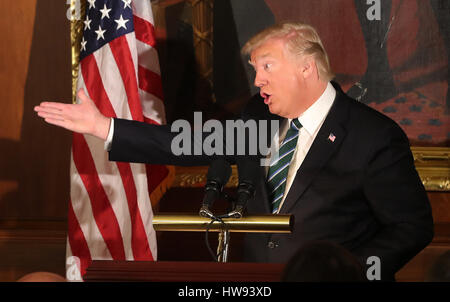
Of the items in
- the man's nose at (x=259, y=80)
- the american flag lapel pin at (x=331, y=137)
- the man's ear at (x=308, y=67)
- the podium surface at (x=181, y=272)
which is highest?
the man's ear at (x=308, y=67)

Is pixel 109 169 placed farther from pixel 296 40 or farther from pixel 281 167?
pixel 296 40

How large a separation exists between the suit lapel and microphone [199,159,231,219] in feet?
1.80

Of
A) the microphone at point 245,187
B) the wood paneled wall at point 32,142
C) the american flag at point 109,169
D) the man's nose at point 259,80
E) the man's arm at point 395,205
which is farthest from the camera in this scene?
the wood paneled wall at point 32,142

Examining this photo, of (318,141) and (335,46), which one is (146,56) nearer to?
(335,46)

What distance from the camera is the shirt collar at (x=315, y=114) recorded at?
2838 millimetres

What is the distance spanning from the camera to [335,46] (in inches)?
175

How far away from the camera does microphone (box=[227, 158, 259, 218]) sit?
2002mm

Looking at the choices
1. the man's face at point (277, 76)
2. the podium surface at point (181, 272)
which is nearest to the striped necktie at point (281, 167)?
the man's face at point (277, 76)

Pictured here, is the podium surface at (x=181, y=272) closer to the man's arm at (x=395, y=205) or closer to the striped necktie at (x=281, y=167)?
the man's arm at (x=395, y=205)

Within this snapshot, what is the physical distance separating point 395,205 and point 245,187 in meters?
0.73

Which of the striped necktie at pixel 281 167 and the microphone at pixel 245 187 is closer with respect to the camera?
the microphone at pixel 245 187

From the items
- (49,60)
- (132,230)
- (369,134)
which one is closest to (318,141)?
(369,134)

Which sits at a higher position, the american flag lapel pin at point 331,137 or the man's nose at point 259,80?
the man's nose at point 259,80

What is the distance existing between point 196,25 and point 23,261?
1.96m
